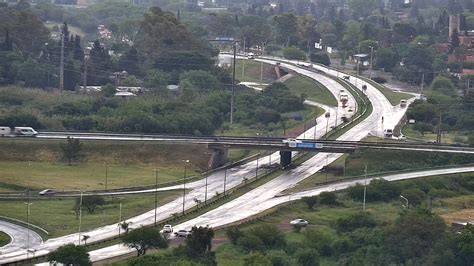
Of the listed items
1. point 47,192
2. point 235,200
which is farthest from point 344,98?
point 47,192

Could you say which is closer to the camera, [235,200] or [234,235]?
[234,235]

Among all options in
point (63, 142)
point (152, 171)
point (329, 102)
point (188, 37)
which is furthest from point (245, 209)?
point (188, 37)

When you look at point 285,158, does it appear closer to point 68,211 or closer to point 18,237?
point 68,211

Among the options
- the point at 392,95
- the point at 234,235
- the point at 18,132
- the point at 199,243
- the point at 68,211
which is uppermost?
the point at 199,243

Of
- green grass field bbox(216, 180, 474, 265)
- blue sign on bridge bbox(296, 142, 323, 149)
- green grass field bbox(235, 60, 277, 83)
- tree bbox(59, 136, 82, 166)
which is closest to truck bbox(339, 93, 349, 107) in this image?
green grass field bbox(235, 60, 277, 83)

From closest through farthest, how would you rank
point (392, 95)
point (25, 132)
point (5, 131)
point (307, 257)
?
1. point (307, 257)
2. point (25, 132)
3. point (5, 131)
4. point (392, 95)

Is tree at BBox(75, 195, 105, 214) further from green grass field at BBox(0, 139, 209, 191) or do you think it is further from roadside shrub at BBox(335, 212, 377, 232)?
roadside shrub at BBox(335, 212, 377, 232)
